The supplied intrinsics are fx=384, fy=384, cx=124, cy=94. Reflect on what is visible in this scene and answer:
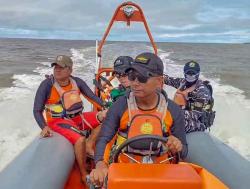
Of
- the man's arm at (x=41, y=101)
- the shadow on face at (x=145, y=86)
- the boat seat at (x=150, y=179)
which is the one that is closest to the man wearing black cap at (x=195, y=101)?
the man's arm at (x=41, y=101)

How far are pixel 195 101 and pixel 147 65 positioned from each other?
1633mm

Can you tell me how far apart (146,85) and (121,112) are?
0.24 m

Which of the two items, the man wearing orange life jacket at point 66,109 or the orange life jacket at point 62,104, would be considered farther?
the orange life jacket at point 62,104

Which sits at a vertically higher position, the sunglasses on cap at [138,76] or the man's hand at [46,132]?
the sunglasses on cap at [138,76]

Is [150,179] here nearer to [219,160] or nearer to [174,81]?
[219,160]

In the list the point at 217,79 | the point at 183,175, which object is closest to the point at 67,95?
the point at 183,175

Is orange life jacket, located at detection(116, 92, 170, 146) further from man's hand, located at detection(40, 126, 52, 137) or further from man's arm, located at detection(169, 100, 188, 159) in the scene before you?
man's hand, located at detection(40, 126, 52, 137)

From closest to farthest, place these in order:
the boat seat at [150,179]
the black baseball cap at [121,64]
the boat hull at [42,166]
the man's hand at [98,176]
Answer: the boat seat at [150,179], the man's hand at [98,176], the boat hull at [42,166], the black baseball cap at [121,64]

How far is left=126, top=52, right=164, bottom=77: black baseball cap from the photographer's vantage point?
6.35 ft

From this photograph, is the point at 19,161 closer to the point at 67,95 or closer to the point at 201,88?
the point at 67,95

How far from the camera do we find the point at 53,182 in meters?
2.45

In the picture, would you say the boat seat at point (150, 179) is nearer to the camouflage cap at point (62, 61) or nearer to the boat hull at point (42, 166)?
the boat hull at point (42, 166)

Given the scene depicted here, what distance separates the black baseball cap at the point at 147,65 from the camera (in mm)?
1935

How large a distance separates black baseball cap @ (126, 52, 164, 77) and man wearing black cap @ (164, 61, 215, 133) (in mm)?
1453
